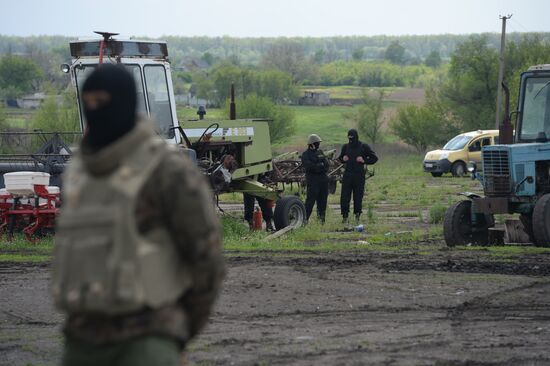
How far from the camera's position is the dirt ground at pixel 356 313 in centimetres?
928

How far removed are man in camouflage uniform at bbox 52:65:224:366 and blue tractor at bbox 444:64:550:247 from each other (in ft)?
42.2

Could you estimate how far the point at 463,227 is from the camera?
1770cm

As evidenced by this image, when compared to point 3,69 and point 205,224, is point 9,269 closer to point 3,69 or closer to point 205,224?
point 205,224

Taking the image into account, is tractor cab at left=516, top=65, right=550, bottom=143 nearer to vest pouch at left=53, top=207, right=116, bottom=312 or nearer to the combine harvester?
the combine harvester

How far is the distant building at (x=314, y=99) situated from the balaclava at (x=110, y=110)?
5183 inches

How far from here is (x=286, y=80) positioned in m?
128

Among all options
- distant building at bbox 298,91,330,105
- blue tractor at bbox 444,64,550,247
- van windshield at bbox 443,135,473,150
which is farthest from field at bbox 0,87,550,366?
distant building at bbox 298,91,330,105

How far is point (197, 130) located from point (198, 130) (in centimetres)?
2

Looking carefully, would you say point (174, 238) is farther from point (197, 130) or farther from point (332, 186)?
point (332, 186)

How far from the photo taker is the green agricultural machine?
18.9m

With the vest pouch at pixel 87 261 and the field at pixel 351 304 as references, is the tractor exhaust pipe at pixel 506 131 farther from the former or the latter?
the vest pouch at pixel 87 261

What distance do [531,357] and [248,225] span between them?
12381mm

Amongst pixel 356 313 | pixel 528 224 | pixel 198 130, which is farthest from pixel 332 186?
pixel 356 313

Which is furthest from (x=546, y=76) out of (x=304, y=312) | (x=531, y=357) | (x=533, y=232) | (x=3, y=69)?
(x=3, y=69)
